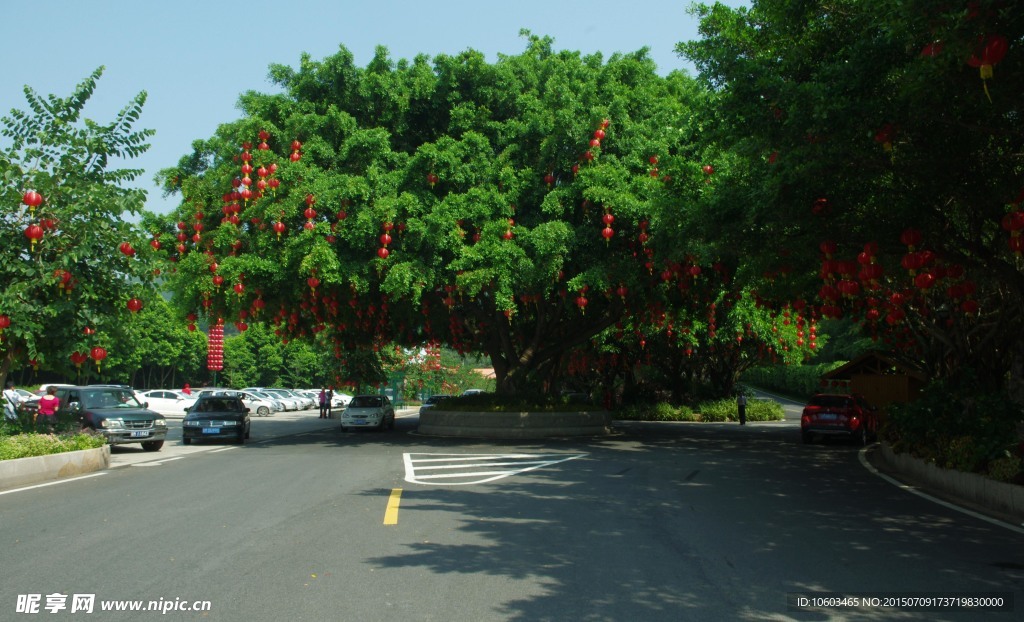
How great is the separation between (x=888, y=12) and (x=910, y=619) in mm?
6249

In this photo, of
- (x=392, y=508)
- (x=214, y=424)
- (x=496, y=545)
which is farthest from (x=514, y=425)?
(x=496, y=545)

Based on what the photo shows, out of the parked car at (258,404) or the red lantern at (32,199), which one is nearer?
the red lantern at (32,199)

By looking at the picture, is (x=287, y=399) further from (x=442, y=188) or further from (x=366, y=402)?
(x=442, y=188)

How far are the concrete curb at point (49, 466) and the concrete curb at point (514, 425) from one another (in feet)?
38.9

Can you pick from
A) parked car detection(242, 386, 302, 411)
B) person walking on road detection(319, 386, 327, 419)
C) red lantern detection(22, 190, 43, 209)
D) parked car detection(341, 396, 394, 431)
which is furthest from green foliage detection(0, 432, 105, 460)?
parked car detection(242, 386, 302, 411)

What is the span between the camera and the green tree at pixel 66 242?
14.3 meters

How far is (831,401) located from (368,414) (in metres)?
16.4

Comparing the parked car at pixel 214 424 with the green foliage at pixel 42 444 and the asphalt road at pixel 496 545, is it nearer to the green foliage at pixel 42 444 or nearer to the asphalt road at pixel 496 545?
the green foliage at pixel 42 444

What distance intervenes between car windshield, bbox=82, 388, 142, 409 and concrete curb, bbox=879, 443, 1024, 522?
19.8m

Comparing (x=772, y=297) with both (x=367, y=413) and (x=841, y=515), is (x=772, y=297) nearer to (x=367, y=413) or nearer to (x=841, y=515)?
(x=841, y=515)

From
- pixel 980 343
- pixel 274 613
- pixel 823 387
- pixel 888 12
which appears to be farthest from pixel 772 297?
pixel 823 387

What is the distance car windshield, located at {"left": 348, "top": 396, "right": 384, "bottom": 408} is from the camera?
103 feet

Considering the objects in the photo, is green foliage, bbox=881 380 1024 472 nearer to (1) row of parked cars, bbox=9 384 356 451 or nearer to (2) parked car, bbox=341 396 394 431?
(1) row of parked cars, bbox=9 384 356 451

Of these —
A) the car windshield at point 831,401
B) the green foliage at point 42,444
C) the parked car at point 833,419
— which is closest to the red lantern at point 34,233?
the green foliage at point 42,444
